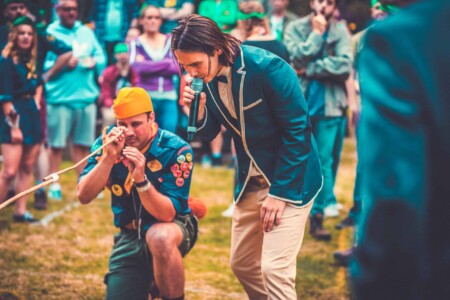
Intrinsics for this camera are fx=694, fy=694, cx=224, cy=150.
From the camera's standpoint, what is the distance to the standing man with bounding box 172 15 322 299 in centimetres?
335

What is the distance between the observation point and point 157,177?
422 cm

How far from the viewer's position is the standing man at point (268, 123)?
335cm

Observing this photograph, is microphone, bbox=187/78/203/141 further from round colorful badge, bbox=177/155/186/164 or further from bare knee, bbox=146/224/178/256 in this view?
bare knee, bbox=146/224/178/256

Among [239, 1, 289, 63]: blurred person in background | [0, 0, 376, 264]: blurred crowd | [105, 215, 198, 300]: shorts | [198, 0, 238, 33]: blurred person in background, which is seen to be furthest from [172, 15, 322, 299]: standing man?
[198, 0, 238, 33]: blurred person in background

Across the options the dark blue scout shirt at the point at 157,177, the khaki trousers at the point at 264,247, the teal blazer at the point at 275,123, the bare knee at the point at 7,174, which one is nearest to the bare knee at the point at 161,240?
the dark blue scout shirt at the point at 157,177

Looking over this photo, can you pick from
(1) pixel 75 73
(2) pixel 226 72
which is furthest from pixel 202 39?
(1) pixel 75 73

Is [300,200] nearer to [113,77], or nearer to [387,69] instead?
[387,69]

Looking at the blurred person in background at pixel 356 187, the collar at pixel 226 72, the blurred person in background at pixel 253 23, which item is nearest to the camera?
the collar at pixel 226 72

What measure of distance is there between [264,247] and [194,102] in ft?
2.74

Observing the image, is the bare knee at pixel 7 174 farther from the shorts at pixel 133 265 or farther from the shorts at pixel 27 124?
the shorts at pixel 133 265

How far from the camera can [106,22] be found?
396 inches

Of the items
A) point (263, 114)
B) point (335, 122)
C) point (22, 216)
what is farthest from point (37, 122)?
point (263, 114)

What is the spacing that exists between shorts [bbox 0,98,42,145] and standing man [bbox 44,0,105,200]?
822mm

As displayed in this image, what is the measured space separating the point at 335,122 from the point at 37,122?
9.54 feet
